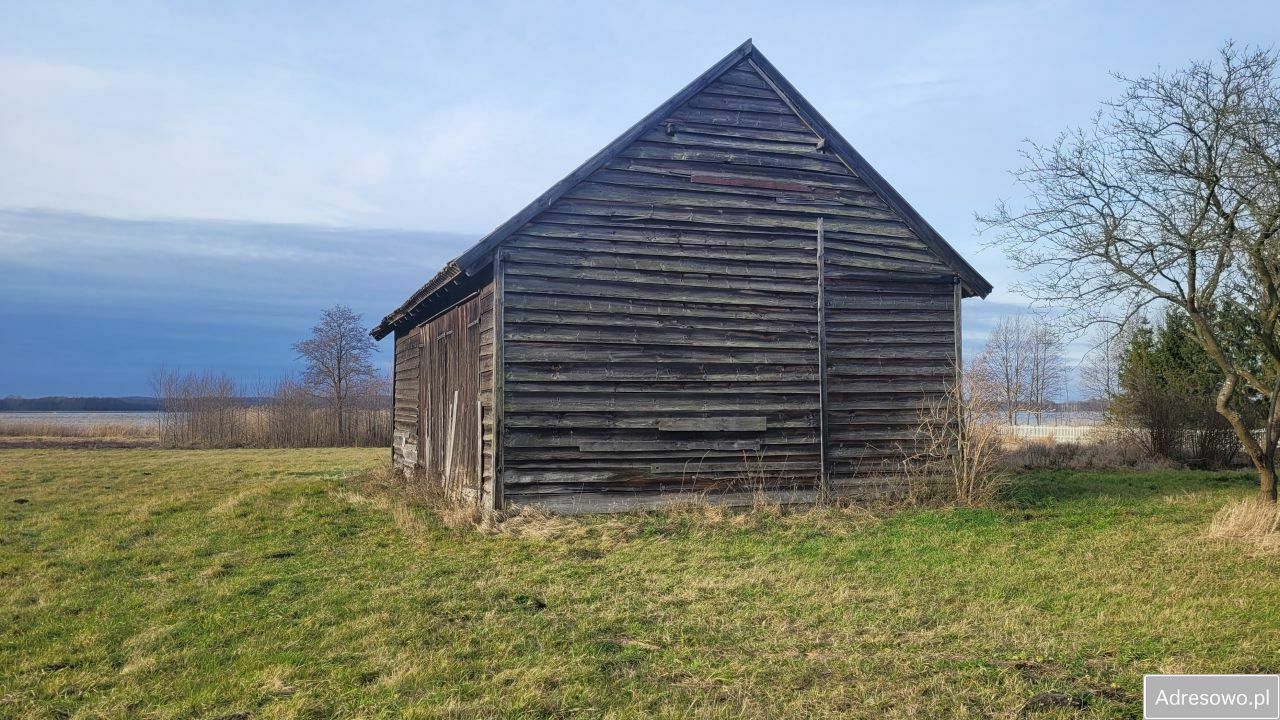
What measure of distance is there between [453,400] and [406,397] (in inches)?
220

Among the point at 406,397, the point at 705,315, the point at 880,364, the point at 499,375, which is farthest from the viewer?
the point at 406,397

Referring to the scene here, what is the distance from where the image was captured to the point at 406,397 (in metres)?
19.7

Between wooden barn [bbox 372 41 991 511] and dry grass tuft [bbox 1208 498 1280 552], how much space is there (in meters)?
4.14

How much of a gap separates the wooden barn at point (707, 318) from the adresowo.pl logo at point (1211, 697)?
7392 millimetres

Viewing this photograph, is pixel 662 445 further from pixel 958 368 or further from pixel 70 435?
pixel 70 435

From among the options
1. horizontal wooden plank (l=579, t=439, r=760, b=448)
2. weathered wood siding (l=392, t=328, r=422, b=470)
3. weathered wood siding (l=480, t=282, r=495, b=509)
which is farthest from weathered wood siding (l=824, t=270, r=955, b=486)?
weathered wood siding (l=392, t=328, r=422, b=470)

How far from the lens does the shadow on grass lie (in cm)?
1373

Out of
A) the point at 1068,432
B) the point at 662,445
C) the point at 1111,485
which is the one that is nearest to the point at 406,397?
the point at 662,445

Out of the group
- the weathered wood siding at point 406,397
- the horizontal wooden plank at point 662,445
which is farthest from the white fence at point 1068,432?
the weathered wood siding at point 406,397

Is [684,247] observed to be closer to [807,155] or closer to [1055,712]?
[807,155]

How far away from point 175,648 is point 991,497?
426 inches

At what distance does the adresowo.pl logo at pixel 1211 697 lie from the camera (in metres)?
4.94

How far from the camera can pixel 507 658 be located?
5.93 meters

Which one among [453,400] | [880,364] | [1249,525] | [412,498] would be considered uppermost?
[880,364]
